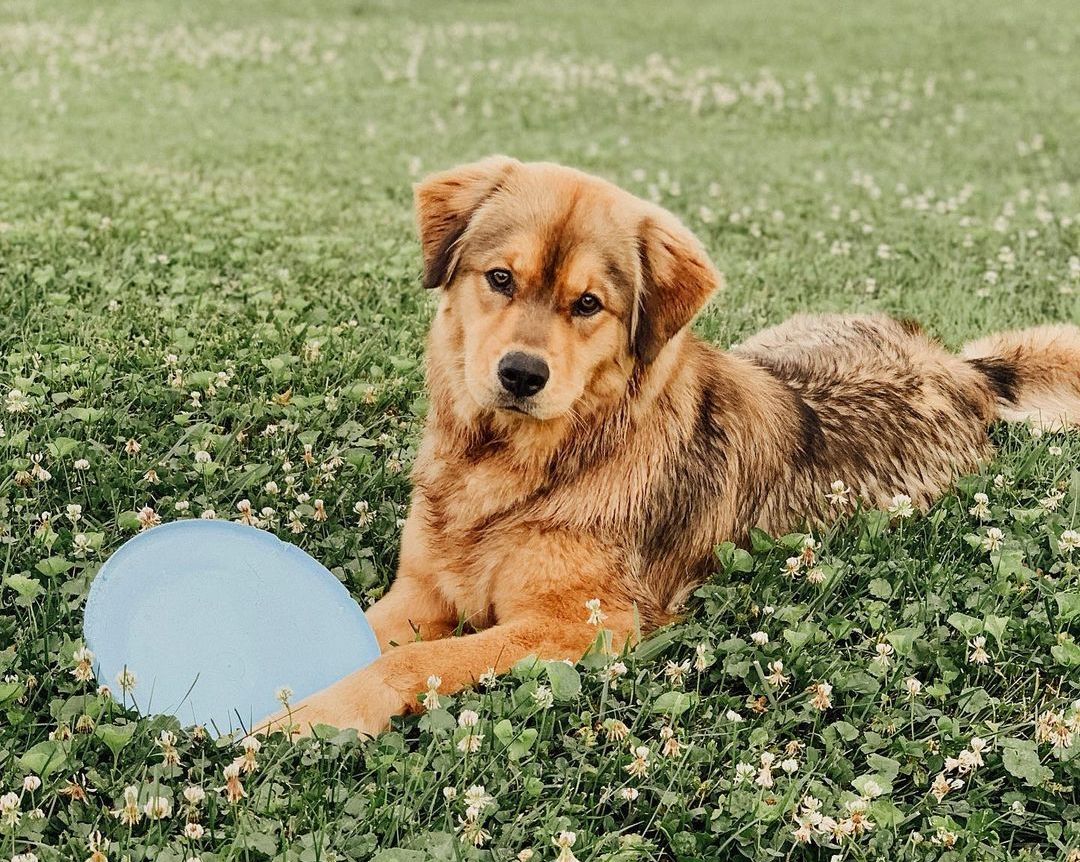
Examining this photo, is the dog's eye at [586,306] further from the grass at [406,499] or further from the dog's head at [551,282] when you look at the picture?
the grass at [406,499]

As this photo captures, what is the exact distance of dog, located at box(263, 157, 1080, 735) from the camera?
409 centimetres

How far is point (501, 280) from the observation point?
4254mm

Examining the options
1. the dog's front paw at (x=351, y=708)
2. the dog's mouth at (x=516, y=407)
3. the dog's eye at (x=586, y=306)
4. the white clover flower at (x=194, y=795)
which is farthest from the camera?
the dog's eye at (x=586, y=306)

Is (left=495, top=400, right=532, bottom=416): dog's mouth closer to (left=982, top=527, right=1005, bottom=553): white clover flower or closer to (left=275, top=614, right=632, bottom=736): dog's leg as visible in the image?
(left=275, top=614, right=632, bottom=736): dog's leg

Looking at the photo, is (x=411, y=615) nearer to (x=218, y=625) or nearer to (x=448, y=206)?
(x=218, y=625)

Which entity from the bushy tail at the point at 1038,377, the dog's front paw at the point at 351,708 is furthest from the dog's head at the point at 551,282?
the bushy tail at the point at 1038,377

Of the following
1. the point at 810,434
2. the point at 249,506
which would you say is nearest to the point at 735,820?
the point at 810,434

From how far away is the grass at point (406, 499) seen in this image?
10.8 ft

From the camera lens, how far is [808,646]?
4.06 metres

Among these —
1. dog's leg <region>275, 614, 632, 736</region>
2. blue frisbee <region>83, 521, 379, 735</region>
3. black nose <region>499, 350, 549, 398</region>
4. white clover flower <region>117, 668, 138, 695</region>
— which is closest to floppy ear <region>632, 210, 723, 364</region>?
black nose <region>499, 350, 549, 398</region>

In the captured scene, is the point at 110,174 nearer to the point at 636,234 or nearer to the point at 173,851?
the point at 636,234

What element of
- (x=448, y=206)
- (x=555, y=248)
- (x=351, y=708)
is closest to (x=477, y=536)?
(x=351, y=708)

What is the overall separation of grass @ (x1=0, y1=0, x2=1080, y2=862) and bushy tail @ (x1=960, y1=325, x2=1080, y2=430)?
0.58 ft

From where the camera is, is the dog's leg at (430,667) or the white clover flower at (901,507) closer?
the dog's leg at (430,667)
